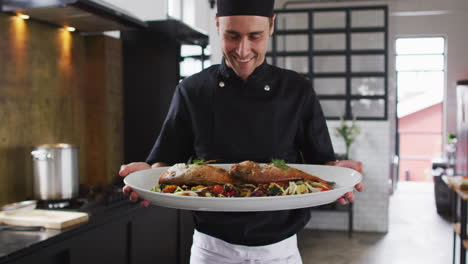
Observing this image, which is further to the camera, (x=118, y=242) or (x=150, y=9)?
(x=150, y=9)

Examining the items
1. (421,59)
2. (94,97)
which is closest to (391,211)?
(421,59)

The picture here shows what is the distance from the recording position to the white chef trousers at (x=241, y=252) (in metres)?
1.51

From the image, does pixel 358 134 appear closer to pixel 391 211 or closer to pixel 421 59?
pixel 391 211

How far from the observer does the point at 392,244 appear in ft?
Answer: 17.3

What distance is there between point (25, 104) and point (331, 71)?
3834mm

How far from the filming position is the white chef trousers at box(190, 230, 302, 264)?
151 centimetres

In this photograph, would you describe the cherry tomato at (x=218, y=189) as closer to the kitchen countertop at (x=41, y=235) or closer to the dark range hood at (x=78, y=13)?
the kitchen countertop at (x=41, y=235)

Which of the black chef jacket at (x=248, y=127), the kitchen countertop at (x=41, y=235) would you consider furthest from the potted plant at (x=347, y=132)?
the black chef jacket at (x=248, y=127)

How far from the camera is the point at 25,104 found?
2852mm

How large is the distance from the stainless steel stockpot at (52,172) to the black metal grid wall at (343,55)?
358cm

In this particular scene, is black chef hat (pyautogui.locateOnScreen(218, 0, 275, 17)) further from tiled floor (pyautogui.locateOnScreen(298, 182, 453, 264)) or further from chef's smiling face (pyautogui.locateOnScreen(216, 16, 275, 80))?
tiled floor (pyautogui.locateOnScreen(298, 182, 453, 264))

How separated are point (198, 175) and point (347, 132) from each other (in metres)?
4.63

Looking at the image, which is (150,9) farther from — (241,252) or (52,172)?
(241,252)

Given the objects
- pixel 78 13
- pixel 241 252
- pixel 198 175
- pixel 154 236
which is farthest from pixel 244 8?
pixel 154 236
